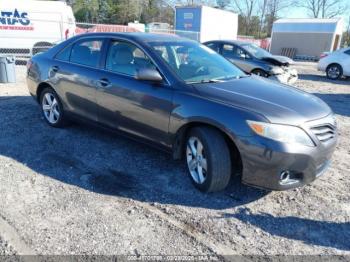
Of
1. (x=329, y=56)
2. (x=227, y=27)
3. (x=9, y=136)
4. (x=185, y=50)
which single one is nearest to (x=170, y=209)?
(x=185, y=50)

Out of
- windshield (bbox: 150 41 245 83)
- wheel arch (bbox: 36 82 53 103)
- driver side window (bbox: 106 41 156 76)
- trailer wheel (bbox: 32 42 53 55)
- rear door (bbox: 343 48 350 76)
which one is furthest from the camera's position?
rear door (bbox: 343 48 350 76)

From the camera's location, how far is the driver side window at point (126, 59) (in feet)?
13.9

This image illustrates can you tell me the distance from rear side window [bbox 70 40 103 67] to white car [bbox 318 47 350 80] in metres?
12.3

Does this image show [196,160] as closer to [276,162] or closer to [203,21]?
[276,162]

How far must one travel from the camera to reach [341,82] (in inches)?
547

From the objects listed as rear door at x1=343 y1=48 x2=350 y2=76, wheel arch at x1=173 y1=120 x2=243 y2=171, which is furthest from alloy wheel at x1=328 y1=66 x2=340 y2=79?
wheel arch at x1=173 y1=120 x2=243 y2=171

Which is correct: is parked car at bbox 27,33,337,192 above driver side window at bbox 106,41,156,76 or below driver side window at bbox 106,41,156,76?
below

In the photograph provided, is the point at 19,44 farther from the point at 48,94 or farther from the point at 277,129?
the point at 277,129

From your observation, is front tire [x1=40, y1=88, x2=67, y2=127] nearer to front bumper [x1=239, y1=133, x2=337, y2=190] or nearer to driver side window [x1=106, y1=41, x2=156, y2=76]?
driver side window [x1=106, y1=41, x2=156, y2=76]

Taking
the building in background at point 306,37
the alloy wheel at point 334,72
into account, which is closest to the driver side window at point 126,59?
the alloy wheel at point 334,72

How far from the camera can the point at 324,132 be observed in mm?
3506

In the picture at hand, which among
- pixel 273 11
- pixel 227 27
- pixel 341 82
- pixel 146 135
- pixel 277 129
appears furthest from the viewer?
pixel 273 11

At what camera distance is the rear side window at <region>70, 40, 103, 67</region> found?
4762 mm

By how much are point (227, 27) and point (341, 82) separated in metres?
13.4
